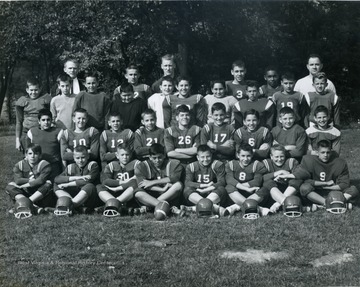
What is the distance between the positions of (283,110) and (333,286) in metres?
3.35

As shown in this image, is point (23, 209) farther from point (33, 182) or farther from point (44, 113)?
point (44, 113)

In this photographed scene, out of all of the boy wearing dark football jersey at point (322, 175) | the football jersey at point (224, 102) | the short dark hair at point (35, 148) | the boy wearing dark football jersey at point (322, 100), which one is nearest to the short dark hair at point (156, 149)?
the football jersey at point (224, 102)

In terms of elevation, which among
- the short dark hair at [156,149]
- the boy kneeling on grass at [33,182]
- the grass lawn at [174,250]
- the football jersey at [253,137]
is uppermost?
the football jersey at [253,137]

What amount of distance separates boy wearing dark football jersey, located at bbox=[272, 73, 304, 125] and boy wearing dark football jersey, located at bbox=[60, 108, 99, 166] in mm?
2537

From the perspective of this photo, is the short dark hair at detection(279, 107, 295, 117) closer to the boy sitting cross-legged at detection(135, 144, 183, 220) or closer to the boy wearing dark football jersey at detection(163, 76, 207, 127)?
the boy wearing dark football jersey at detection(163, 76, 207, 127)

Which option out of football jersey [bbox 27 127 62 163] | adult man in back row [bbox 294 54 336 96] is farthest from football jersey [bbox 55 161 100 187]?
adult man in back row [bbox 294 54 336 96]

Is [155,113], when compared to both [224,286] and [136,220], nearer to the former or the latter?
[136,220]

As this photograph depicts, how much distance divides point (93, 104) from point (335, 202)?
343cm

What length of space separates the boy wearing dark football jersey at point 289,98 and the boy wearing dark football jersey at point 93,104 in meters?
2.37

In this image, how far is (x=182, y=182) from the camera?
690 cm

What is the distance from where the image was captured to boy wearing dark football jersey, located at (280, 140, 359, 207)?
6.74 meters

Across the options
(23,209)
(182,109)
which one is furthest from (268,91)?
(23,209)

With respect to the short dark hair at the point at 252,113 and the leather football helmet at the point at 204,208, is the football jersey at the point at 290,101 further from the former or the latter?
the leather football helmet at the point at 204,208

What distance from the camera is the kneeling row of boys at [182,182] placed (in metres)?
6.68
